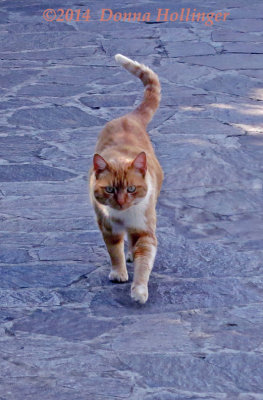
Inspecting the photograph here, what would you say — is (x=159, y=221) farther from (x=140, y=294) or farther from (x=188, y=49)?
(x=188, y=49)

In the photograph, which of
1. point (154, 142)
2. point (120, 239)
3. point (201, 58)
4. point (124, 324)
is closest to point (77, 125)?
point (154, 142)

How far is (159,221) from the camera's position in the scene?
5.53m

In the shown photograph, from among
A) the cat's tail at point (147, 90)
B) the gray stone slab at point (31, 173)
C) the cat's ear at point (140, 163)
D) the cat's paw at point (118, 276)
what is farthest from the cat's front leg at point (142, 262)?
the gray stone slab at point (31, 173)

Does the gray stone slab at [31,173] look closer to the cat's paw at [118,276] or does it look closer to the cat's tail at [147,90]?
the cat's tail at [147,90]

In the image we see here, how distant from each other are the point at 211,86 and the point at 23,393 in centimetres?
507

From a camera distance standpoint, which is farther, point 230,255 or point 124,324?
point 230,255

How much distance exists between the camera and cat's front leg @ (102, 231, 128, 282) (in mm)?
4684

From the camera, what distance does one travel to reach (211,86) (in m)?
8.16

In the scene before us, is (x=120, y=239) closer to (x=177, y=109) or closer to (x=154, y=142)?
(x=154, y=142)

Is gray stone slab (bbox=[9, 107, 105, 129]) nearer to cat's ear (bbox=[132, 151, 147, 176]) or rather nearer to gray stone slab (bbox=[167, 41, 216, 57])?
gray stone slab (bbox=[167, 41, 216, 57])

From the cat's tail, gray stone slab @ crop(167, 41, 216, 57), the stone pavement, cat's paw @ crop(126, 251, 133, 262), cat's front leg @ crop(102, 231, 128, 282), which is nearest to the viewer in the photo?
the stone pavement

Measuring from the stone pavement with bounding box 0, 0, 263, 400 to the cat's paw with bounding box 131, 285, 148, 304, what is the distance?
53 mm

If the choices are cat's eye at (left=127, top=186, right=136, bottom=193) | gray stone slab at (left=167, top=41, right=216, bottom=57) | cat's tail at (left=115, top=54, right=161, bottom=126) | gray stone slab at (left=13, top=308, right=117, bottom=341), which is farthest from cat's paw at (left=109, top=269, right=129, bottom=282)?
gray stone slab at (left=167, top=41, right=216, bottom=57)

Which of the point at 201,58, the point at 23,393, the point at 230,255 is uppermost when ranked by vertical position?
the point at 23,393
